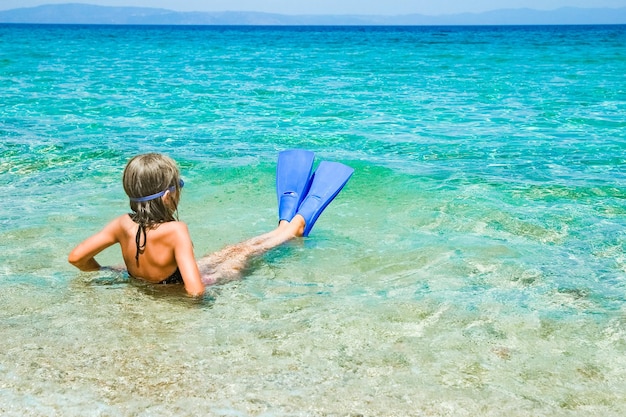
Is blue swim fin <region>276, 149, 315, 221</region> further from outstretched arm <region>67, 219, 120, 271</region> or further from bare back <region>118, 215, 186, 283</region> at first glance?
outstretched arm <region>67, 219, 120, 271</region>

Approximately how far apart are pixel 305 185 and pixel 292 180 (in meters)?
0.12

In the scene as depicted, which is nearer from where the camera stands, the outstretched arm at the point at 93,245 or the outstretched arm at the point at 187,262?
the outstretched arm at the point at 187,262

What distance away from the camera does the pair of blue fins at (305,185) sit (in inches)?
229

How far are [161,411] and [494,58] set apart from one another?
94.5 feet

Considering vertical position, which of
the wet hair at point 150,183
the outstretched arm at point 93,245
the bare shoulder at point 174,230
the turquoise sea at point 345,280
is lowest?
the turquoise sea at point 345,280

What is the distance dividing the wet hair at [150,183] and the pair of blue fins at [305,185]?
6.04ft

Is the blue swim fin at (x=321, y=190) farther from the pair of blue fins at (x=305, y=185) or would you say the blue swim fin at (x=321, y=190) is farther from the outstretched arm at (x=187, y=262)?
the outstretched arm at (x=187, y=262)

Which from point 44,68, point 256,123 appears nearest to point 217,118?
point 256,123

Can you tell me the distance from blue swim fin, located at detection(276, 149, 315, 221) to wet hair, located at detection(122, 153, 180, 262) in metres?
1.84

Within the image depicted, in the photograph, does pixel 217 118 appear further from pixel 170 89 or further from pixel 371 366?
pixel 371 366

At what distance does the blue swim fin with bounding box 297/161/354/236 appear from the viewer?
5773mm

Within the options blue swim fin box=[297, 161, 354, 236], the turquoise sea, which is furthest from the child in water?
blue swim fin box=[297, 161, 354, 236]

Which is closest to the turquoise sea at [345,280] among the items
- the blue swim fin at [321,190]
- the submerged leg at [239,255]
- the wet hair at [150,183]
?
the submerged leg at [239,255]

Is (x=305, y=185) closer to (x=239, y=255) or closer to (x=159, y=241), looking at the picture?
(x=239, y=255)
